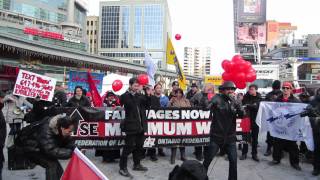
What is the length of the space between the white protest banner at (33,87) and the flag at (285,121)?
469 centimetres

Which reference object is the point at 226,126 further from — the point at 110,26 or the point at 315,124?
the point at 110,26

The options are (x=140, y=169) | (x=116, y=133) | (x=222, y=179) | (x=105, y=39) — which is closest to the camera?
(x=222, y=179)

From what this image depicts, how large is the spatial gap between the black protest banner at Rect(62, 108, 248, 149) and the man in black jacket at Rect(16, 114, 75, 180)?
2942 millimetres

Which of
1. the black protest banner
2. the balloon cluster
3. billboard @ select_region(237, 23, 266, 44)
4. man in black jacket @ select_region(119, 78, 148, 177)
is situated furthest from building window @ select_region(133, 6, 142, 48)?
man in black jacket @ select_region(119, 78, 148, 177)

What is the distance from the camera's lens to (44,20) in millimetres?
109625

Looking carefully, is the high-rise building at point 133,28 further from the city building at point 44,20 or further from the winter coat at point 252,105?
the winter coat at point 252,105

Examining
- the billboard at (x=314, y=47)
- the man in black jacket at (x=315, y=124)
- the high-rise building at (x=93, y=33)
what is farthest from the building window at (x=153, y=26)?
the man in black jacket at (x=315, y=124)

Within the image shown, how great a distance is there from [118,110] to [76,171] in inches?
172

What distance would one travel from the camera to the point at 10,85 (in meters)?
28.7

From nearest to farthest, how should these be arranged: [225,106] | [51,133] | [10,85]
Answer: [51,133], [225,106], [10,85]

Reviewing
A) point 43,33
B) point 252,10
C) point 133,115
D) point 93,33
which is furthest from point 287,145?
point 93,33

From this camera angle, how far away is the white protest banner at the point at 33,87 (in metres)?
7.65

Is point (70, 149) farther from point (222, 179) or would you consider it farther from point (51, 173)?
point (222, 179)

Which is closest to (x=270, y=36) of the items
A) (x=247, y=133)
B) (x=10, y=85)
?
(x=10, y=85)
